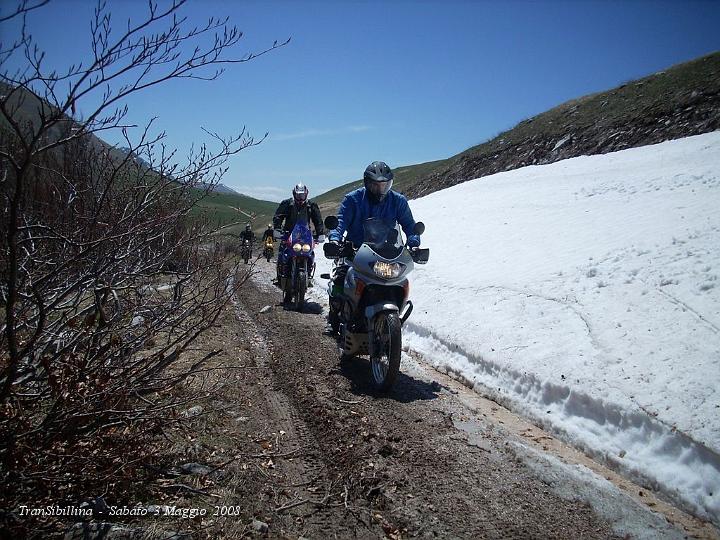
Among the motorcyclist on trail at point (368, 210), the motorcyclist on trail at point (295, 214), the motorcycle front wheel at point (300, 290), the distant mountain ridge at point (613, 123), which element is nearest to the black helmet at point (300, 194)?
the motorcyclist on trail at point (295, 214)

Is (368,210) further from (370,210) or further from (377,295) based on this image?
(377,295)

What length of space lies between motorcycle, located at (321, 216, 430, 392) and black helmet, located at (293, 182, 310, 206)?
4912mm

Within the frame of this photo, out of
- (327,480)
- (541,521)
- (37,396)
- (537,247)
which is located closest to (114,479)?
(37,396)

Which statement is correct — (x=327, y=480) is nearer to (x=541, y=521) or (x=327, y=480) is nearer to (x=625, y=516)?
(x=541, y=521)

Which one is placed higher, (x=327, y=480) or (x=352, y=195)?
(x=352, y=195)

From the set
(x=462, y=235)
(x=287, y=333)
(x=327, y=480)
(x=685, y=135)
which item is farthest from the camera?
(x=685, y=135)

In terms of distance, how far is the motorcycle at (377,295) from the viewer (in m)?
4.98

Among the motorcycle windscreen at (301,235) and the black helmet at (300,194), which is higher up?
the black helmet at (300,194)

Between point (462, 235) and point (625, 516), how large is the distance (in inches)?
413

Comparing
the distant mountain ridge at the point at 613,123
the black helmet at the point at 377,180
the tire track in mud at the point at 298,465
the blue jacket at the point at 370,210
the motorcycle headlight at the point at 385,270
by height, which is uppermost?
the distant mountain ridge at the point at 613,123

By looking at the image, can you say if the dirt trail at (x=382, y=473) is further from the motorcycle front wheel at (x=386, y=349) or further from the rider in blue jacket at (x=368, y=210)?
the rider in blue jacket at (x=368, y=210)

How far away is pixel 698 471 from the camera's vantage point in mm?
3344

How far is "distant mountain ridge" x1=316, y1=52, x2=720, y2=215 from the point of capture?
17391mm

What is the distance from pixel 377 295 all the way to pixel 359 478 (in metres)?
2.39
